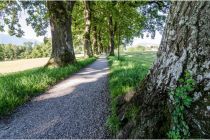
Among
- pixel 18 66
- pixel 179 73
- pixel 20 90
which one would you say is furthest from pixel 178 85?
pixel 18 66

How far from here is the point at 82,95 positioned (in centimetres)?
708

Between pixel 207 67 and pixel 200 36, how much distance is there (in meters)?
0.41

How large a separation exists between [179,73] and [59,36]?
11.7 m

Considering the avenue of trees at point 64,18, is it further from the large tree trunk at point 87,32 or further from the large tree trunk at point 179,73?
the large tree trunk at point 179,73

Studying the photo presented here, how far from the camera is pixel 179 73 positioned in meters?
A: 3.21

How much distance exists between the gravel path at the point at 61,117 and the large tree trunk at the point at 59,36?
6.60m

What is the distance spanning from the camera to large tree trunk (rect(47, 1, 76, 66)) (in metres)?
13.8

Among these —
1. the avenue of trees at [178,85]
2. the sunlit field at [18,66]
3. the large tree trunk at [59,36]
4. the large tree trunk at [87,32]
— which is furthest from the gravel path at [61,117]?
the large tree trunk at [87,32]

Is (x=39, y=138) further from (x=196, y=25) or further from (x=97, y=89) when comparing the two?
(x=97, y=89)

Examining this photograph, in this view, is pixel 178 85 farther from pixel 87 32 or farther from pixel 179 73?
pixel 87 32

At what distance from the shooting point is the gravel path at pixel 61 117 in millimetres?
4254

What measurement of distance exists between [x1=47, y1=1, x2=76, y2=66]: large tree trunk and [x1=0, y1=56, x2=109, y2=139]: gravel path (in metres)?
6.60

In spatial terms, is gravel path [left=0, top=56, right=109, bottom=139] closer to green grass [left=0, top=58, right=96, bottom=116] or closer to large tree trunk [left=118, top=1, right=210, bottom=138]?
green grass [left=0, top=58, right=96, bottom=116]

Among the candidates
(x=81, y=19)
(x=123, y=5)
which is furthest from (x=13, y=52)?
(x=123, y=5)
